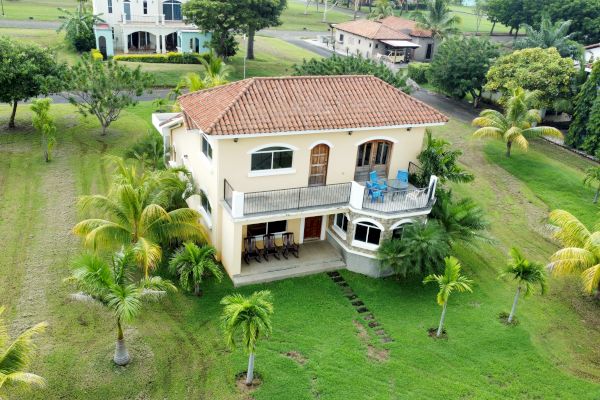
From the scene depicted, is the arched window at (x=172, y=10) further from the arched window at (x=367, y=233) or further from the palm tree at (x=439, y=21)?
the arched window at (x=367, y=233)

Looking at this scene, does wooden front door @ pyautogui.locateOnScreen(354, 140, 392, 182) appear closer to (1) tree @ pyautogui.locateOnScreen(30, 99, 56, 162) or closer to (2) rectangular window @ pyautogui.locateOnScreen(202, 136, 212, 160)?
(2) rectangular window @ pyautogui.locateOnScreen(202, 136, 212, 160)

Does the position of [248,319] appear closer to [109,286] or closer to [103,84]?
[109,286]

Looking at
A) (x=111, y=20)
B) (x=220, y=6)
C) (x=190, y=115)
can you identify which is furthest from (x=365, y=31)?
(x=190, y=115)

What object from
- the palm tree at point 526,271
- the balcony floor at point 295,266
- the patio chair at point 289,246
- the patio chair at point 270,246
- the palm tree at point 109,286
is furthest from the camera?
the patio chair at point 289,246

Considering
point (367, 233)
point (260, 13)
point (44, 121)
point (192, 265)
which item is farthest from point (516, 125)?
point (44, 121)

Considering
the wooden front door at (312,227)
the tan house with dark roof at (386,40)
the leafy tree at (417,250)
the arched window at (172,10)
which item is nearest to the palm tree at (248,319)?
the leafy tree at (417,250)
